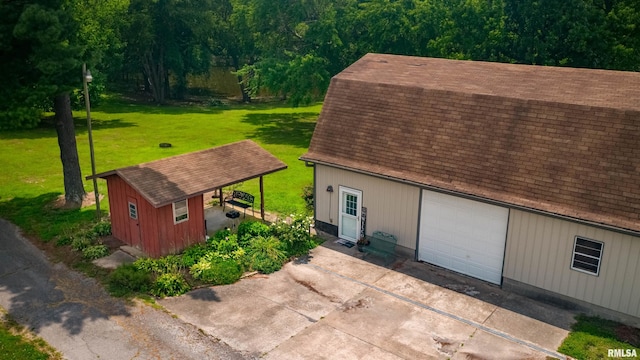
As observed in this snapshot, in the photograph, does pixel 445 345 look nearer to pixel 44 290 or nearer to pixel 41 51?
pixel 44 290

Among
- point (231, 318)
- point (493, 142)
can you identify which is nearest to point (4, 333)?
point (231, 318)

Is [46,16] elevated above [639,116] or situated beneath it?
elevated above

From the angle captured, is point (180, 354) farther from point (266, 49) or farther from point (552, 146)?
point (266, 49)

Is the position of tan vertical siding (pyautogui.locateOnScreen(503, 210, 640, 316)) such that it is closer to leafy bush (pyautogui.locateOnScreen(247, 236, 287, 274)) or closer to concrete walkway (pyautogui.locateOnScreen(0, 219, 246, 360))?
leafy bush (pyautogui.locateOnScreen(247, 236, 287, 274))

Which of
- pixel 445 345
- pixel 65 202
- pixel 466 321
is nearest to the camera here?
pixel 445 345

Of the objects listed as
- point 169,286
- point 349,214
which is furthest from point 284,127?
point 169,286

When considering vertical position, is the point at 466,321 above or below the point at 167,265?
below

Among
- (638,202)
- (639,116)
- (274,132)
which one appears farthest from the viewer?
(274,132)

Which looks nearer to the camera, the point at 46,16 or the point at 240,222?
the point at 46,16
